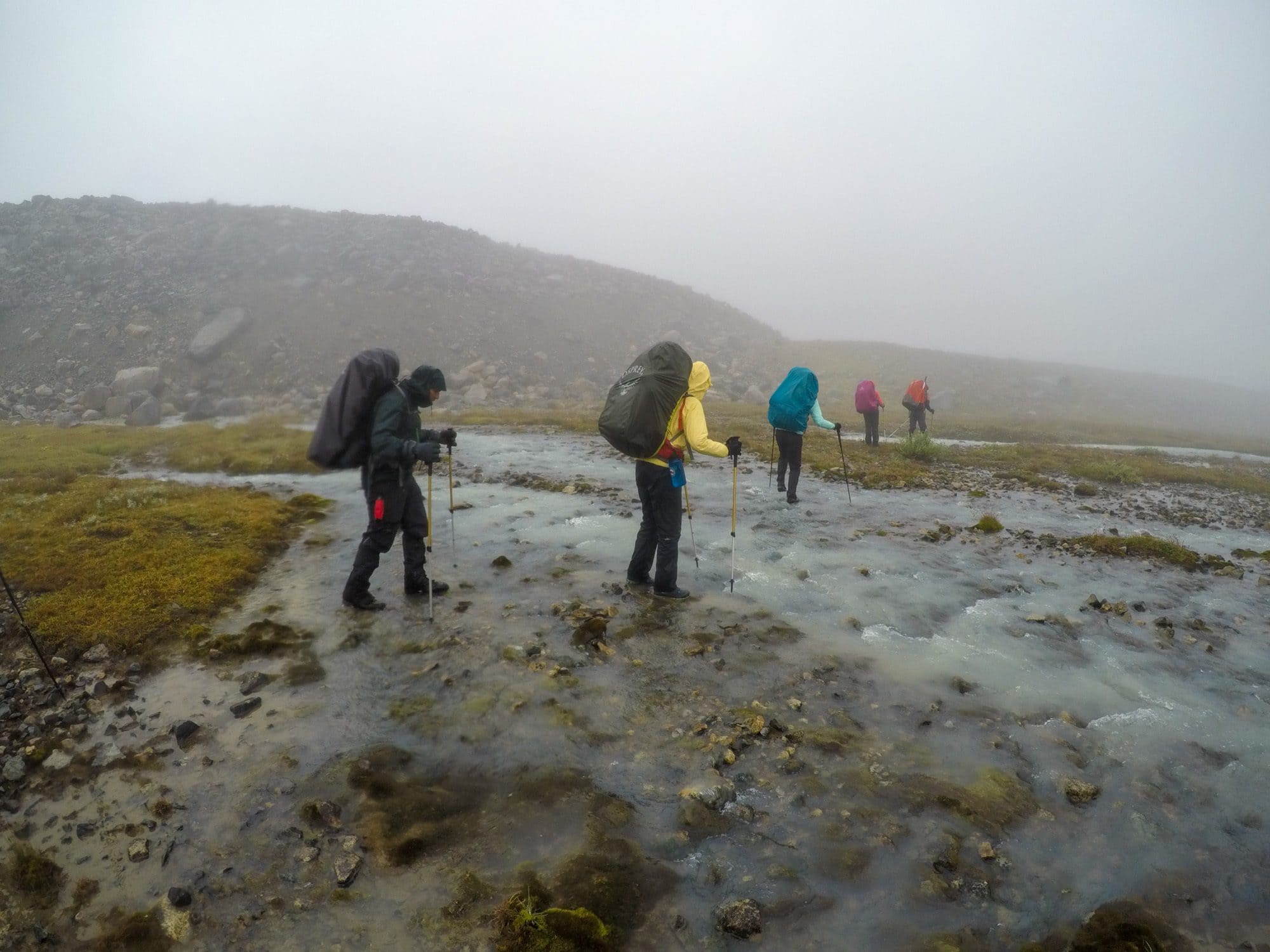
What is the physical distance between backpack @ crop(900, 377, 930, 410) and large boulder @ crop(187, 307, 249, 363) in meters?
51.4

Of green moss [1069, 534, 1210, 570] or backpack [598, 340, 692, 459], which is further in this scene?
green moss [1069, 534, 1210, 570]

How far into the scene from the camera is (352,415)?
837 centimetres

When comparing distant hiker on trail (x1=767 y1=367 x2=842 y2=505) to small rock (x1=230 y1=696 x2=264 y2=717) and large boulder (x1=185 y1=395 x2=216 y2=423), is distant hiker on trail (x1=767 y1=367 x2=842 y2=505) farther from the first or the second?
large boulder (x1=185 y1=395 x2=216 y2=423)

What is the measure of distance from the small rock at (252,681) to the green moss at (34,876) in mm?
2403

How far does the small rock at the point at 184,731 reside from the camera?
19.9 ft

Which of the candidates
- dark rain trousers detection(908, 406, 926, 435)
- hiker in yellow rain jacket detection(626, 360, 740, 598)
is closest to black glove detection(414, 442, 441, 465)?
hiker in yellow rain jacket detection(626, 360, 740, 598)

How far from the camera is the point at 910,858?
479 cm

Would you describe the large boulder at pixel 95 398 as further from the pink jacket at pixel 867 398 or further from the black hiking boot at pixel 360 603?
the pink jacket at pixel 867 398

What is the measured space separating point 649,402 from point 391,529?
4185mm

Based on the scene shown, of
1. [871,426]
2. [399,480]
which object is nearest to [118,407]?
[399,480]

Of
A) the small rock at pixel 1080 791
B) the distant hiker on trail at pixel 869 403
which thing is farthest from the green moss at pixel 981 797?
the distant hiker on trail at pixel 869 403

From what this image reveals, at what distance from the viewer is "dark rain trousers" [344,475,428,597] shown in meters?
8.91

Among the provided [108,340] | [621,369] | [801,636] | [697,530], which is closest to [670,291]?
[621,369]

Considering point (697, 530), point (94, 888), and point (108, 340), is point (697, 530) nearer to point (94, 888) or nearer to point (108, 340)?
point (94, 888)
